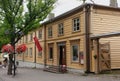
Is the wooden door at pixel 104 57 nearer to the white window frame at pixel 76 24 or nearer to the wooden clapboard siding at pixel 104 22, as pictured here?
the wooden clapboard siding at pixel 104 22

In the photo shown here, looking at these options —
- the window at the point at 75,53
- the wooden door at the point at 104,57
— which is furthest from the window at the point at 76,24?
the wooden door at the point at 104,57

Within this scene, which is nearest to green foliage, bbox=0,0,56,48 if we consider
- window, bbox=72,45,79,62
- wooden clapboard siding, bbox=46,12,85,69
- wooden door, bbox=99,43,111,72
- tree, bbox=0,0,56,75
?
tree, bbox=0,0,56,75

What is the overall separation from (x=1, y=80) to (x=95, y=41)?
831 cm

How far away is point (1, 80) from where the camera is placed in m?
21.7

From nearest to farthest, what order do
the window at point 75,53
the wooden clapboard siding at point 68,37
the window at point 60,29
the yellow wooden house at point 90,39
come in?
the yellow wooden house at point 90,39, the wooden clapboard siding at point 68,37, the window at point 75,53, the window at point 60,29

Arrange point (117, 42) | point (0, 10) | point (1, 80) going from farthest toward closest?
point (0, 10) < point (117, 42) < point (1, 80)

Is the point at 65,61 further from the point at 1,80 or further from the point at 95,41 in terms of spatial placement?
the point at 1,80

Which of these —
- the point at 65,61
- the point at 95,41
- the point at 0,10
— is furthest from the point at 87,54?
the point at 0,10

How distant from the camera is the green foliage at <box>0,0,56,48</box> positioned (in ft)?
89.8

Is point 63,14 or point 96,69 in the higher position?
point 63,14

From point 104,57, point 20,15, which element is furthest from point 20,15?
point 104,57

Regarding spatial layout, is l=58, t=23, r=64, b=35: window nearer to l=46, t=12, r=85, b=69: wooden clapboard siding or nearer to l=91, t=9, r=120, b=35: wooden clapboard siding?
l=46, t=12, r=85, b=69: wooden clapboard siding

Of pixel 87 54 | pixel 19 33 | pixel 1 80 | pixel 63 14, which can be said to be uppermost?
pixel 63 14

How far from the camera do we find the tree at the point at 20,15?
89.7ft
